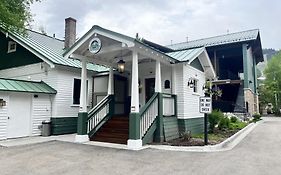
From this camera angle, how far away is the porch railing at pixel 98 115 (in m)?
10.5

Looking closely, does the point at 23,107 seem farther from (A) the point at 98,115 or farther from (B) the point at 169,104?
(B) the point at 169,104

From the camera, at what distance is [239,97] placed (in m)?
24.7

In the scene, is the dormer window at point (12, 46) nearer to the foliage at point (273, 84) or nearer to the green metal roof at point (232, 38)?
the green metal roof at point (232, 38)

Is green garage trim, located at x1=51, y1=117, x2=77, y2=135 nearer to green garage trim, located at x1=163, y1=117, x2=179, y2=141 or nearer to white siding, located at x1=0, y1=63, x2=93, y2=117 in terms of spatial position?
white siding, located at x1=0, y1=63, x2=93, y2=117

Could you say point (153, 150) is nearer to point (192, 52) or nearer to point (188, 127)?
point (188, 127)

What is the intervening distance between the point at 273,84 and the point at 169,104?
28126 mm

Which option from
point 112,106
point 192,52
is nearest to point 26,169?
point 112,106

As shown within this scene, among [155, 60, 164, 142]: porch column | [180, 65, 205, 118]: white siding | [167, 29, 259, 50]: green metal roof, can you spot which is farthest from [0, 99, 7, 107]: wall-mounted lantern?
[167, 29, 259, 50]: green metal roof

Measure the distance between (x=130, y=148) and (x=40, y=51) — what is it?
297 inches

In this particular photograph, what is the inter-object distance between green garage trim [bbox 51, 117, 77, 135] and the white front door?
3.91 ft

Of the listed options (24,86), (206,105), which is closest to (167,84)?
(206,105)

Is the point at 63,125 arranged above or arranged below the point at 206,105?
below

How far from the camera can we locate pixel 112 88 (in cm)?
1166

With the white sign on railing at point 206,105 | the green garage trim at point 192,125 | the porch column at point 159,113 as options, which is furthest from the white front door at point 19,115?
the white sign on railing at point 206,105
